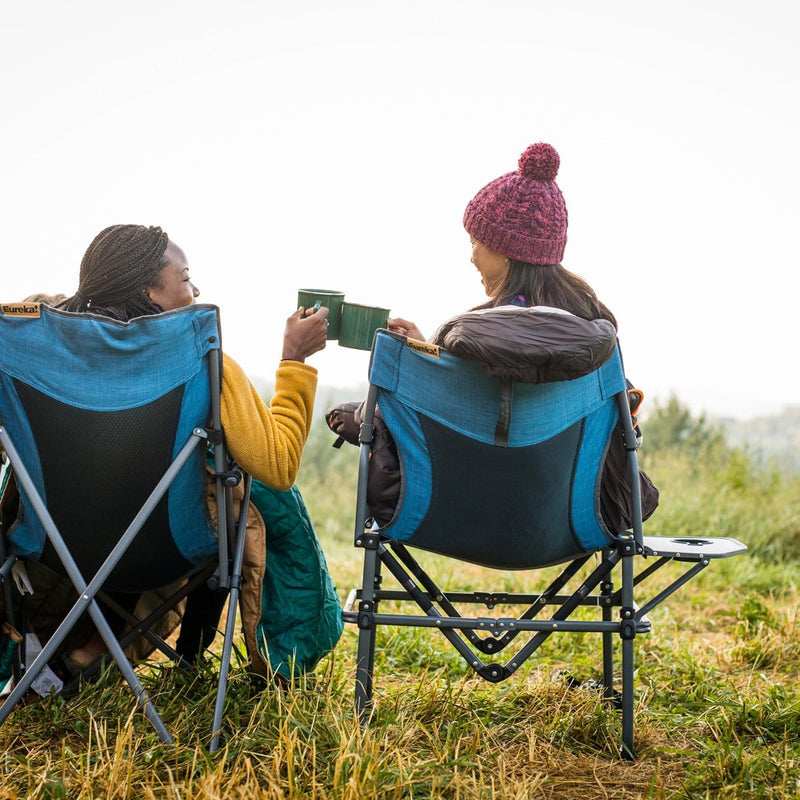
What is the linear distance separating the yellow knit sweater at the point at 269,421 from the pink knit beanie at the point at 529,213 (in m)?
0.67

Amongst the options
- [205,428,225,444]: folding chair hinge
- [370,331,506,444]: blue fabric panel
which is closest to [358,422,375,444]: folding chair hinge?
[370,331,506,444]: blue fabric panel

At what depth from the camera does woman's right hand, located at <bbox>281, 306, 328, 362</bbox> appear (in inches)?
91.4

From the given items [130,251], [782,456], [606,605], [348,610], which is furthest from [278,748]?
[782,456]

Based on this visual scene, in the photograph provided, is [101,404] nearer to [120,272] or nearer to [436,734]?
[120,272]

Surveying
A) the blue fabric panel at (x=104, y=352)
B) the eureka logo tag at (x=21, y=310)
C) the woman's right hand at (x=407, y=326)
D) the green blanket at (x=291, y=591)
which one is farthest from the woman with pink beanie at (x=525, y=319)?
Result: the eureka logo tag at (x=21, y=310)

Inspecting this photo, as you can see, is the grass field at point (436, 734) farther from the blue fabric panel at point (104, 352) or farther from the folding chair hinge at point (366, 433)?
the blue fabric panel at point (104, 352)

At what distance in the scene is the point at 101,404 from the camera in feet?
6.89

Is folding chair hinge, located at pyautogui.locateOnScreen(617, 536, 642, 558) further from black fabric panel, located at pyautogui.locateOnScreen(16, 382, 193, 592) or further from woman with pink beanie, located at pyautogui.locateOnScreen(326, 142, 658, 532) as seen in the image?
black fabric panel, located at pyautogui.locateOnScreen(16, 382, 193, 592)

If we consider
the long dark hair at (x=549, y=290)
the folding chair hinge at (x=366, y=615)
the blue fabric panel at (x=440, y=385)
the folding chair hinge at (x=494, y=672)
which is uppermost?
the long dark hair at (x=549, y=290)

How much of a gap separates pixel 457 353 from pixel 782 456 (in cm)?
587

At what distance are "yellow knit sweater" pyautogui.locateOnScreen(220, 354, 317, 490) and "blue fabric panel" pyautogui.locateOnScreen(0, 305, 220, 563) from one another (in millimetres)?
75

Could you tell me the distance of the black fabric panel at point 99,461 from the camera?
6.91ft

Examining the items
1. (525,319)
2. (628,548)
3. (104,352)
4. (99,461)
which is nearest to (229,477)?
(99,461)

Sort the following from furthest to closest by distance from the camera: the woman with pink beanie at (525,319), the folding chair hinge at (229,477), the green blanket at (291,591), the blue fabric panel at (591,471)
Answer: the green blanket at (291,591), the blue fabric panel at (591,471), the folding chair hinge at (229,477), the woman with pink beanie at (525,319)
